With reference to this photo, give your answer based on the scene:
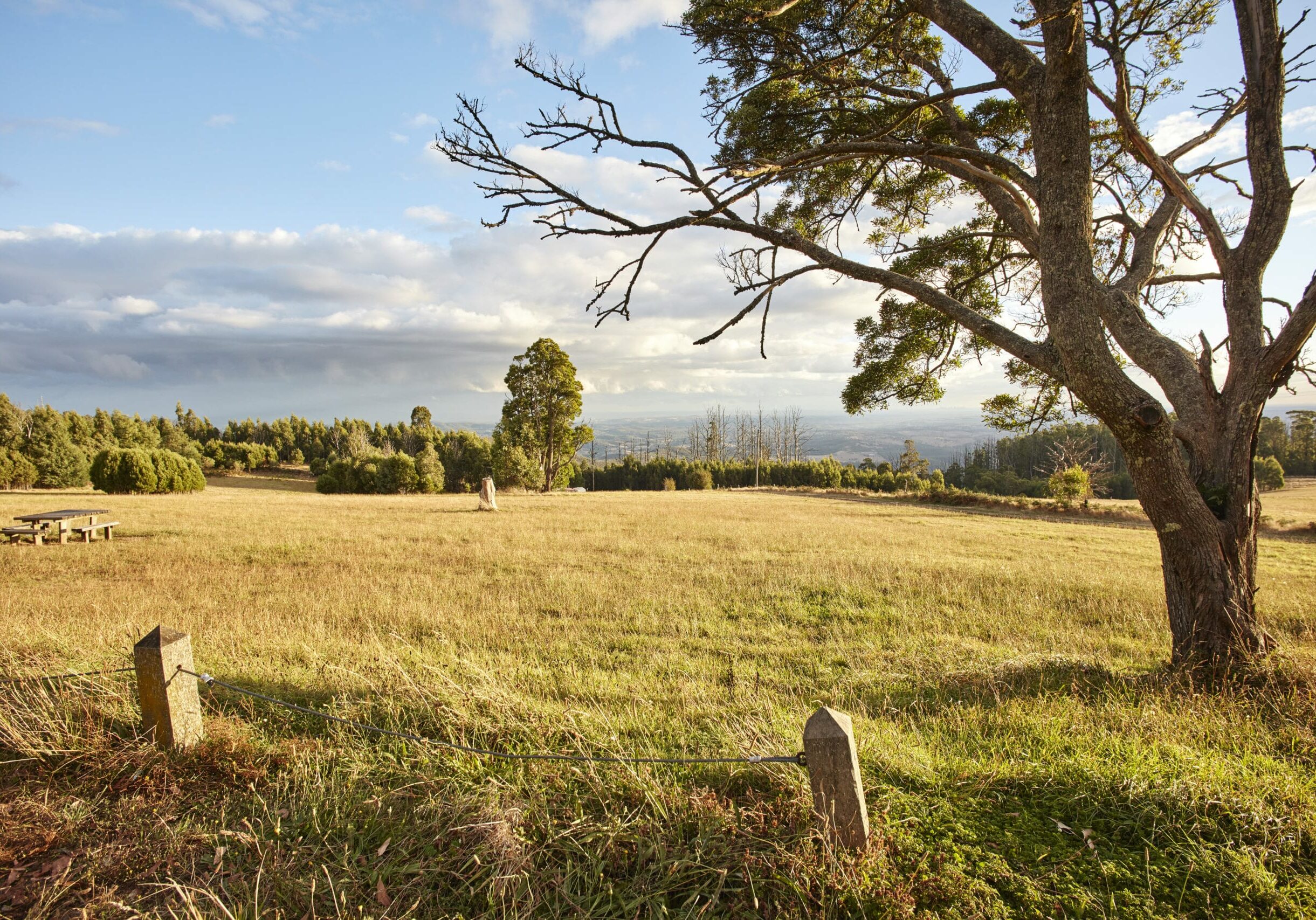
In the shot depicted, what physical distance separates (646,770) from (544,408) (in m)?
43.5

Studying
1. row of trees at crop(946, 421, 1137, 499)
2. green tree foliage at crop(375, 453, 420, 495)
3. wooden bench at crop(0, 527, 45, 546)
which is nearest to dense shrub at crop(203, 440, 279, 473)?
green tree foliage at crop(375, 453, 420, 495)

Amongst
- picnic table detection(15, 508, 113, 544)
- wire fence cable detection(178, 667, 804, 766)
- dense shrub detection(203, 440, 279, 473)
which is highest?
dense shrub detection(203, 440, 279, 473)

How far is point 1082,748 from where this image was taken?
385cm

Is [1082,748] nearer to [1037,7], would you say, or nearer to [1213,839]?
[1213,839]

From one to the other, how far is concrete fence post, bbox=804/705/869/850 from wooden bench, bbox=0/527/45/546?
1928 cm

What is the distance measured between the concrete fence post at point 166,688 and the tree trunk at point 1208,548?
723cm

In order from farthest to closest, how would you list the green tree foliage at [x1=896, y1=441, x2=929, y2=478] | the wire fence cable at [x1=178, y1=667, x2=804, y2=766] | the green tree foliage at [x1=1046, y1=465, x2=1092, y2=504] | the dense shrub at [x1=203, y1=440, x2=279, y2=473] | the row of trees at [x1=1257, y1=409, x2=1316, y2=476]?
the dense shrub at [x1=203, y1=440, x2=279, y2=473], the green tree foliage at [x1=896, y1=441, x2=929, y2=478], the row of trees at [x1=1257, y1=409, x2=1316, y2=476], the green tree foliage at [x1=1046, y1=465, x2=1092, y2=504], the wire fence cable at [x1=178, y1=667, x2=804, y2=766]

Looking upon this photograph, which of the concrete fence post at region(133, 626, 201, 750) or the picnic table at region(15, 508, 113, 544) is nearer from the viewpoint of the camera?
the concrete fence post at region(133, 626, 201, 750)

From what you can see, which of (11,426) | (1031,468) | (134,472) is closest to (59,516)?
(134,472)

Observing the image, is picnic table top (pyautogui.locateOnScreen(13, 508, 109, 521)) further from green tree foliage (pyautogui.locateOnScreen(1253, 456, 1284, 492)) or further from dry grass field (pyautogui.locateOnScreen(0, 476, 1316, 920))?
green tree foliage (pyautogui.locateOnScreen(1253, 456, 1284, 492))

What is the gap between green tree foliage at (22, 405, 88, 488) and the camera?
43.7 metres

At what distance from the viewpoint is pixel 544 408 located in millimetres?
45625

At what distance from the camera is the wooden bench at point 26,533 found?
46.1ft

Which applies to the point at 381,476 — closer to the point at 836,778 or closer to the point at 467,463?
the point at 467,463
